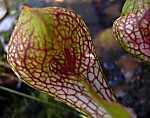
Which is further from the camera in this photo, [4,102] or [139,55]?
[4,102]

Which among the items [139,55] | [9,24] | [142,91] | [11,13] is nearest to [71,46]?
[139,55]

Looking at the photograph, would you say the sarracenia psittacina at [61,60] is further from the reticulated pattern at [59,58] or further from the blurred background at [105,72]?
the blurred background at [105,72]

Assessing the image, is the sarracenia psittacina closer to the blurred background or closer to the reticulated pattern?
the reticulated pattern

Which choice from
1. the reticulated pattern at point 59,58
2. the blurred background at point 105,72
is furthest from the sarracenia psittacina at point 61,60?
the blurred background at point 105,72

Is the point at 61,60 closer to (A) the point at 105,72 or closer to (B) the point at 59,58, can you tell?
(B) the point at 59,58

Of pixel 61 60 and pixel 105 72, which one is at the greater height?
pixel 61 60

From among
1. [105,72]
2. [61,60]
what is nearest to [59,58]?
[61,60]

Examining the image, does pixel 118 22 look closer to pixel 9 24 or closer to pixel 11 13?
pixel 9 24

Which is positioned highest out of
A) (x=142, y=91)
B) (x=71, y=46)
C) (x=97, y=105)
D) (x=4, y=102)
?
(x=71, y=46)
